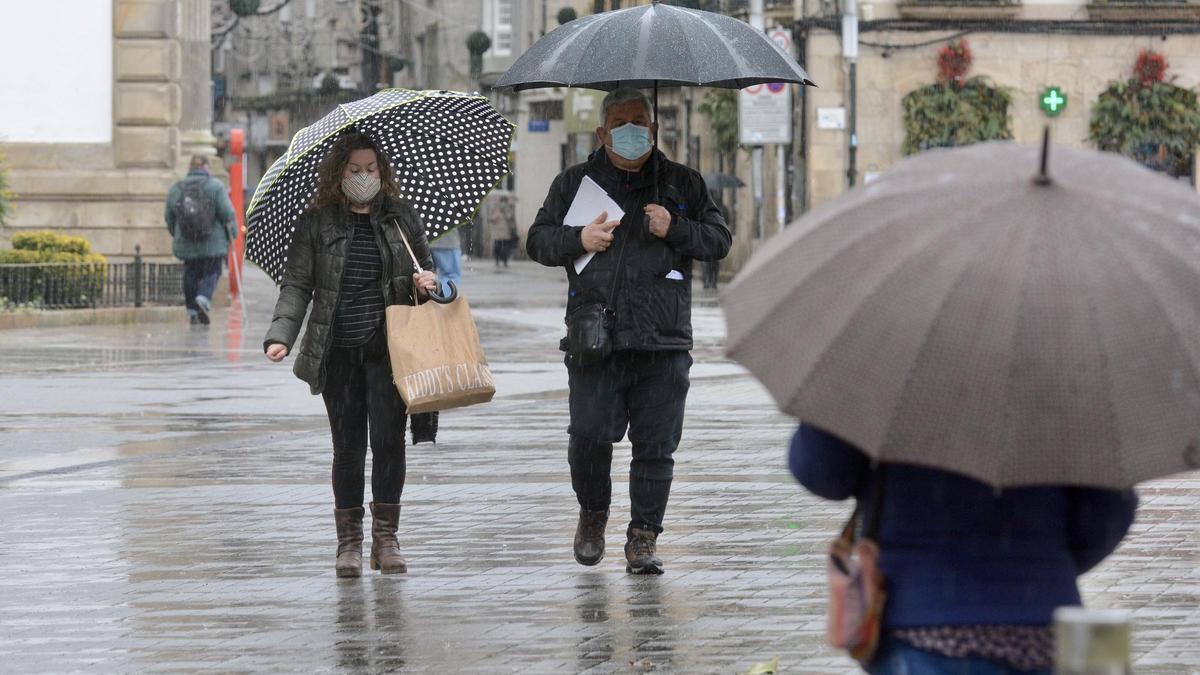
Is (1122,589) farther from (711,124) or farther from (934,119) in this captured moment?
(711,124)

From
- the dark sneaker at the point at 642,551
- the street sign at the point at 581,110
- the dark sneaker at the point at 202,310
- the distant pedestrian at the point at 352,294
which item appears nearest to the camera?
the distant pedestrian at the point at 352,294

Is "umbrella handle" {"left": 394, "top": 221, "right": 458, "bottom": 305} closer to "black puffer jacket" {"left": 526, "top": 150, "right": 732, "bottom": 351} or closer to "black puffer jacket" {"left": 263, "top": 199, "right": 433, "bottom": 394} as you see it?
"black puffer jacket" {"left": 263, "top": 199, "right": 433, "bottom": 394}

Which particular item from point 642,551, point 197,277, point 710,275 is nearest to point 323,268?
point 642,551

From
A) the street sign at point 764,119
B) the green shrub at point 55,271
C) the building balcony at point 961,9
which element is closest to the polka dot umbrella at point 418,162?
the green shrub at point 55,271

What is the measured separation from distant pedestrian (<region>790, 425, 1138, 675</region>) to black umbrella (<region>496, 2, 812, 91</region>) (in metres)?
4.73

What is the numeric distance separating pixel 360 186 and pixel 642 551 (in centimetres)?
166

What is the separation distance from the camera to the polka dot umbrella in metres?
8.84

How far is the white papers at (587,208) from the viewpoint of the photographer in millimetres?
8469

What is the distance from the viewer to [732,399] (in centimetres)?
1717

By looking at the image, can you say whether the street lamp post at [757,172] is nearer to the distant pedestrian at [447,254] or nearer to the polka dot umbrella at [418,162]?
the distant pedestrian at [447,254]

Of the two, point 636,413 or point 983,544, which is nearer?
point 983,544

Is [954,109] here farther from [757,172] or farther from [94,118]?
[94,118]

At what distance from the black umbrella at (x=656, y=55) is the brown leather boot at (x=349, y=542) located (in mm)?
1672

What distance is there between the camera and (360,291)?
862 cm
